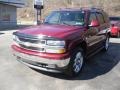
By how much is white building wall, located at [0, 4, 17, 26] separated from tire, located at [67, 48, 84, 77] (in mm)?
22579

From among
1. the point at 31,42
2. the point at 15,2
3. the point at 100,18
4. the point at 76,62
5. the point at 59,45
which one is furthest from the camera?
the point at 15,2

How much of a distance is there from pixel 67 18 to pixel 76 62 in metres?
1.75

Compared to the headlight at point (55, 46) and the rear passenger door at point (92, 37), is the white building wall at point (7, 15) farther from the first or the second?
the headlight at point (55, 46)

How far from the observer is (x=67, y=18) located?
24.2ft

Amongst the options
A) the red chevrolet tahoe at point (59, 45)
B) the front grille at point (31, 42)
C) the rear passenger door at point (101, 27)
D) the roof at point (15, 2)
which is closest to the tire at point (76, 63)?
the red chevrolet tahoe at point (59, 45)

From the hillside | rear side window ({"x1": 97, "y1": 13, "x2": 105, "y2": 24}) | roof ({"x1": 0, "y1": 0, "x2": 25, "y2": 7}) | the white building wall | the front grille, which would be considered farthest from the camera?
the hillside

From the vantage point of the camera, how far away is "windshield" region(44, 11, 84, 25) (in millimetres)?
7141

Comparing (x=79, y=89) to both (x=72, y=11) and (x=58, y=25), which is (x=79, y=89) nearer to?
(x=58, y=25)

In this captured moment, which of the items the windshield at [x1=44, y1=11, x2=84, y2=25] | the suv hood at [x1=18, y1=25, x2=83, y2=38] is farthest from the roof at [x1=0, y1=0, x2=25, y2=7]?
the suv hood at [x1=18, y1=25, x2=83, y2=38]

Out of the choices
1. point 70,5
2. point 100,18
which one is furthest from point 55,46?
point 70,5

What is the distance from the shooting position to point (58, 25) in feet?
23.0

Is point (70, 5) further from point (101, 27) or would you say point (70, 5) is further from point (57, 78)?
point (57, 78)

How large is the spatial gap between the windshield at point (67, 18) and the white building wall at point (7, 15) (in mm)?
21153

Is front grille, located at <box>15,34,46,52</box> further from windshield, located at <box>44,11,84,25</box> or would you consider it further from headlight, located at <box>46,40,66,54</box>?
windshield, located at <box>44,11,84,25</box>
